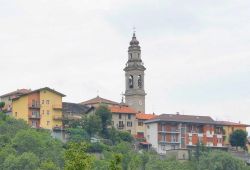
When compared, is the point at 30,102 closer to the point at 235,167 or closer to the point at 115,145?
the point at 115,145

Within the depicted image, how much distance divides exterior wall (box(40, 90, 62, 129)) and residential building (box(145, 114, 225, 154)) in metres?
11.3

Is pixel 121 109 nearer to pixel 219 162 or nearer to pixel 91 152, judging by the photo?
pixel 91 152

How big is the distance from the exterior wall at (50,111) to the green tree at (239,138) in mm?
21331

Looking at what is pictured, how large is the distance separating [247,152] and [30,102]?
86.9 feet

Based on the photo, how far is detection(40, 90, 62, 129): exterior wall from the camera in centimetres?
10119

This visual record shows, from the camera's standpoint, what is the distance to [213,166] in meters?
95.8

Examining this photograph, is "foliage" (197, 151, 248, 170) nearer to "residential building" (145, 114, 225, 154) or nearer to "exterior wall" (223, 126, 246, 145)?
"residential building" (145, 114, 225, 154)

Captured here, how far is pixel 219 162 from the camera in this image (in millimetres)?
96750

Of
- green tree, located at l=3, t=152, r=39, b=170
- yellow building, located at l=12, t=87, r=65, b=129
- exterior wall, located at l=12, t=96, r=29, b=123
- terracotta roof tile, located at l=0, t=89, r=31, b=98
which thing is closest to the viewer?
green tree, located at l=3, t=152, r=39, b=170

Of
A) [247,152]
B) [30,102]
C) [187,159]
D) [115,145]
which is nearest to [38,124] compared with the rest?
[30,102]

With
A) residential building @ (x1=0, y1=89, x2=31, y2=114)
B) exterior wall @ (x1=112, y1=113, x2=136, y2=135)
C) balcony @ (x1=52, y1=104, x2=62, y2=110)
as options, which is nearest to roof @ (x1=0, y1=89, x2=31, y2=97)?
residential building @ (x1=0, y1=89, x2=31, y2=114)

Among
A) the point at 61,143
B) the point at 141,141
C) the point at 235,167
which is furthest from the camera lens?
the point at 141,141

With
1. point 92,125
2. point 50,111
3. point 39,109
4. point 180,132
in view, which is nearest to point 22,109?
point 39,109

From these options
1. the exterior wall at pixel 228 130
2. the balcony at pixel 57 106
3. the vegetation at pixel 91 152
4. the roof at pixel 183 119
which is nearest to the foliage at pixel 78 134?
the vegetation at pixel 91 152
